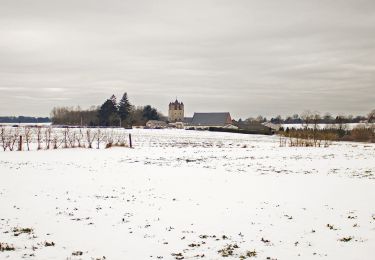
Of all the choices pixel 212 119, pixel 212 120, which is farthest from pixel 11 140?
pixel 212 119

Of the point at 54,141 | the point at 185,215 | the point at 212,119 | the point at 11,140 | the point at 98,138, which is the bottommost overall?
the point at 185,215

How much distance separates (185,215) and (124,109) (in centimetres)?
12415

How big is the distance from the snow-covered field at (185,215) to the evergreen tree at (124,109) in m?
113

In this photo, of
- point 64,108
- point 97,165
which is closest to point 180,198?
point 97,165

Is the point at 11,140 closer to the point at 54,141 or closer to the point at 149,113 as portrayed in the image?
the point at 54,141

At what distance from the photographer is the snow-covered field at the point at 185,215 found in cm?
884

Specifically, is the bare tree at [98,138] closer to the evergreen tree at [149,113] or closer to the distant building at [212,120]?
the evergreen tree at [149,113]

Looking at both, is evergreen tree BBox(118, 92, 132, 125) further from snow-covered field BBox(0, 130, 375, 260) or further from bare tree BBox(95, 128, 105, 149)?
snow-covered field BBox(0, 130, 375, 260)

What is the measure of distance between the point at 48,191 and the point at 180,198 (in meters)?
5.46

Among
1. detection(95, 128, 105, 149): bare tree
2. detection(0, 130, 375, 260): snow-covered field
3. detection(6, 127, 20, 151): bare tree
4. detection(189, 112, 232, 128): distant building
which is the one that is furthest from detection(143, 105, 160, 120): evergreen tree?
detection(0, 130, 375, 260): snow-covered field

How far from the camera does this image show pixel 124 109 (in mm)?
134000

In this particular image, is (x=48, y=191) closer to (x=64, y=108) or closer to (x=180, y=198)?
(x=180, y=198)

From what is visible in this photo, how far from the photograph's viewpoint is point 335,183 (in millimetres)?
18312

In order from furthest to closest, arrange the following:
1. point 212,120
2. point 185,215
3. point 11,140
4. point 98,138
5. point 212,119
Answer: point 212,119
point 212,120
point 11,140
point 98,138
point 185,215
